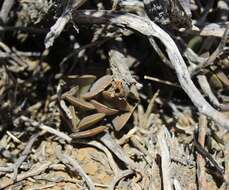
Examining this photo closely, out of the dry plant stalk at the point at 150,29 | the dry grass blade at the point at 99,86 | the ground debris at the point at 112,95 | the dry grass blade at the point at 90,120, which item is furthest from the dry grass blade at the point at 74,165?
the dry plant stalk at the point at 150,29

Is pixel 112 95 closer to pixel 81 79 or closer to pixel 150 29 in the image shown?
pixel 81 79

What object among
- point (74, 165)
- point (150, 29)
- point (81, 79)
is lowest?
point (74, 165)

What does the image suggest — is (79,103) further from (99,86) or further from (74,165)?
(74,165)

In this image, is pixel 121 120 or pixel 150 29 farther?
pixel 121 120

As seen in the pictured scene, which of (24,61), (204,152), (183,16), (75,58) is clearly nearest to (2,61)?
(24,61)

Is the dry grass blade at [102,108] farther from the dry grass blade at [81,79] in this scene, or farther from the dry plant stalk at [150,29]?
the dry plant stalk at [150,29]

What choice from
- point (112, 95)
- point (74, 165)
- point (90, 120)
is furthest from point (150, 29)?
point (74, 165)

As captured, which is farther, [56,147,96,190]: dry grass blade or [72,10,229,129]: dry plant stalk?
[56,147,96,190]: dry grass blade

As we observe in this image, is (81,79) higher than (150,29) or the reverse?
the reverse

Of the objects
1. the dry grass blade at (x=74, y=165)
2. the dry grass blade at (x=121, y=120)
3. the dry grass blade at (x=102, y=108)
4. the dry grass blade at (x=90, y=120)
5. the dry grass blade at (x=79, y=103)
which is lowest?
the dry grass blade at (x=74, y=165)

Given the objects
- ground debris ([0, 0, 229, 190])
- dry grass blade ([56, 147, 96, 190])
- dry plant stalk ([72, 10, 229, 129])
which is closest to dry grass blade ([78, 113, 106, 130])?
ground debris ([0, 0, 229, 190])

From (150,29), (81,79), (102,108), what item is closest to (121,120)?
(102,108)

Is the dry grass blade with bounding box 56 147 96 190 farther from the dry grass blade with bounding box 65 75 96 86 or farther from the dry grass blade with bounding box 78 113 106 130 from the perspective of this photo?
the dry grass blade with bounding box 65 75 96 86
